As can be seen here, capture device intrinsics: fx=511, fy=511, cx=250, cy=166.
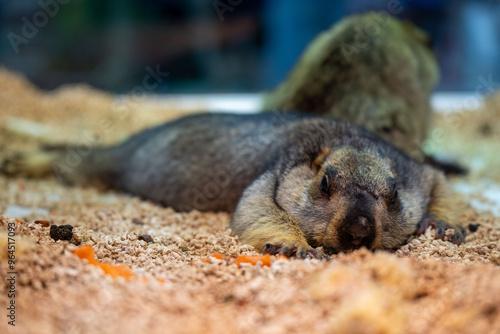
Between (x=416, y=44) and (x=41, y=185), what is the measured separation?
5.79 metres

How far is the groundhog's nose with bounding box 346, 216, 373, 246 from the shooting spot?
12.2ft

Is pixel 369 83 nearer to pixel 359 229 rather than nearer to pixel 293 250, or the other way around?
pixel 359 229

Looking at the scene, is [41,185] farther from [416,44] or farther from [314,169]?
[416,44]

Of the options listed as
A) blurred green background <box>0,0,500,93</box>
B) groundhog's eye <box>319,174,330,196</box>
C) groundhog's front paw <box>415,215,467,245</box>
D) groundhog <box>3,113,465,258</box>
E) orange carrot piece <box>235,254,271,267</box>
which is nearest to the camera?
orange carrot piece <box>235,254,271,267</box>

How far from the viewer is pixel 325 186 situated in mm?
4102

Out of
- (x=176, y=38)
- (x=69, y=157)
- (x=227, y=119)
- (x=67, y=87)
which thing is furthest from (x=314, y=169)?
(x=67, y=87)

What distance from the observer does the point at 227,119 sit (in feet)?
19.8
